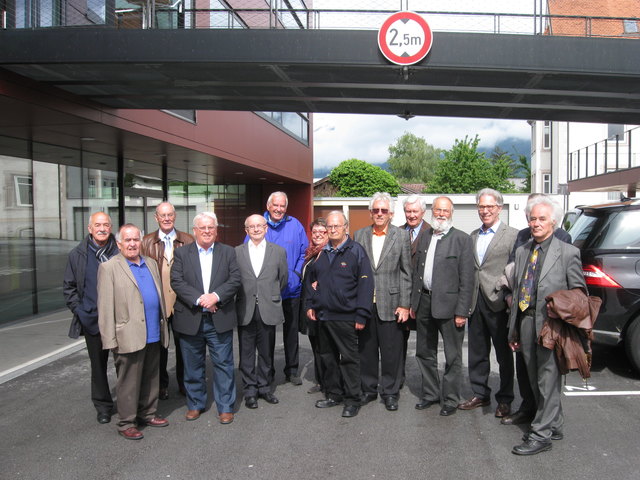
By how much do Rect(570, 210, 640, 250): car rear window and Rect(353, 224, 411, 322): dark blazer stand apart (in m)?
2.32

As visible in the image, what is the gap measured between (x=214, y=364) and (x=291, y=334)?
4.19ft

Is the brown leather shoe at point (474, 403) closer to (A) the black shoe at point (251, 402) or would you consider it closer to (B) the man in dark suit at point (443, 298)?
(B) the man in dark suit at point (443, 298)

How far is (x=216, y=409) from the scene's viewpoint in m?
5.03

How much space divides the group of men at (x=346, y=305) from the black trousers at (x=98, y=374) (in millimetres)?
11

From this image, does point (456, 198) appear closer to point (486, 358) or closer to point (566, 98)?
point (566, 98)

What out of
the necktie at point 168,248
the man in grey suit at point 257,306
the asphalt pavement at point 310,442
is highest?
the necktie at point 168,248

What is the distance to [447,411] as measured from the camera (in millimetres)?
4809

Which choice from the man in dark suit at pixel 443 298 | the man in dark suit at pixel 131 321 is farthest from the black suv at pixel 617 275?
the man in dark suit at pixel 131 321

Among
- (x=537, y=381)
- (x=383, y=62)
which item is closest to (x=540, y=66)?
(x=383, y=62)

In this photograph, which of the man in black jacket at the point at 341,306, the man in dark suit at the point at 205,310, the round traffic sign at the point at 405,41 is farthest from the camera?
the round traffic sign at the point at 405,41

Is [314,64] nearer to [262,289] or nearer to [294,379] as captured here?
[262,289]

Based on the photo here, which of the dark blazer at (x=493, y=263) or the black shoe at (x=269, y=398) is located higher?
the dark blazer at (x=493, y=263)

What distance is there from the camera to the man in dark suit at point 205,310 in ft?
15.2

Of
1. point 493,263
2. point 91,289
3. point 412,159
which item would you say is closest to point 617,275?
point 493,263
